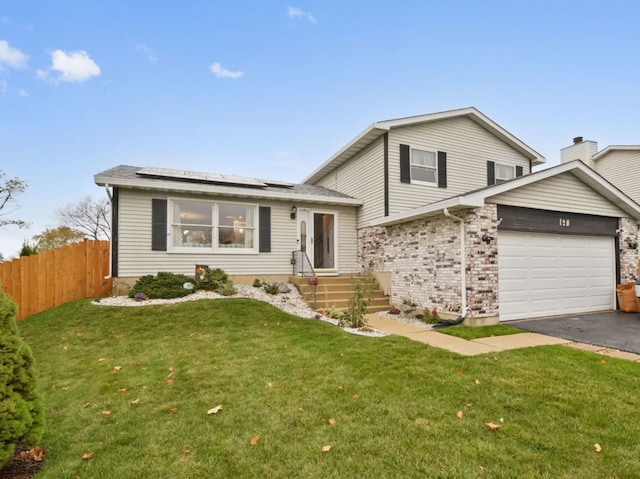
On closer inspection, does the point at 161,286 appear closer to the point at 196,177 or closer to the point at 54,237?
the point at 196,177

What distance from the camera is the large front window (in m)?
9.91

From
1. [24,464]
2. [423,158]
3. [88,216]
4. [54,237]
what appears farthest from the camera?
[88,216]

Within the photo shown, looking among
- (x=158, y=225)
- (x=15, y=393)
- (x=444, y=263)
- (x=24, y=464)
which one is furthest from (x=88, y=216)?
(x=15, y=393)

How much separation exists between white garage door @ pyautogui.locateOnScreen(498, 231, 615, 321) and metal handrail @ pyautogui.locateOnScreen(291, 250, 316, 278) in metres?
5.62

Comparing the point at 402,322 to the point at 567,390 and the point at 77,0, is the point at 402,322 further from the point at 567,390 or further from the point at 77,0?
the point at 77,0

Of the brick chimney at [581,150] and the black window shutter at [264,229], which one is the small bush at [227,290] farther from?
the brick chimney at [581,150]

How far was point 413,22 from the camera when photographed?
11273 mm

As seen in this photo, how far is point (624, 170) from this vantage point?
15328 millimetres

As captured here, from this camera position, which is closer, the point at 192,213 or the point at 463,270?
the point at 463,270

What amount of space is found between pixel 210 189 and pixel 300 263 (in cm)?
364

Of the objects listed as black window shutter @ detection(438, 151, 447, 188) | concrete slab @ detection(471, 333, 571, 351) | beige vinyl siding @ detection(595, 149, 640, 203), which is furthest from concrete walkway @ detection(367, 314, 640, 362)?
beige vinyl siding @ detection(595, 149, 640, 203)

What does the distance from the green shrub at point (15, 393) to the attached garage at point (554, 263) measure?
323 inches

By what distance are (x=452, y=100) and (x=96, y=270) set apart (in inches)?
586

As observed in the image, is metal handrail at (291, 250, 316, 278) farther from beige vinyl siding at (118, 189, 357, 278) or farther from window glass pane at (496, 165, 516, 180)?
window glass pane at (496, 165, 516, 180)
